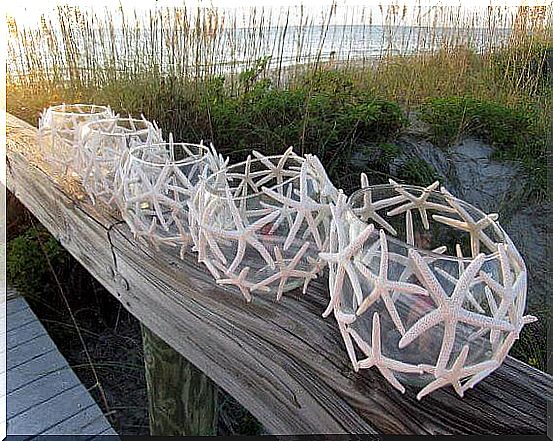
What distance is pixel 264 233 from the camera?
1.56 ft

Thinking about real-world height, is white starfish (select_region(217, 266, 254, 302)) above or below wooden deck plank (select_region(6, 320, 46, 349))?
above

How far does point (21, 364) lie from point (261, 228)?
104cm

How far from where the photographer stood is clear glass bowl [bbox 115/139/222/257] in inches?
22.0

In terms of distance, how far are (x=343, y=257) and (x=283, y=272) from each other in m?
0.11

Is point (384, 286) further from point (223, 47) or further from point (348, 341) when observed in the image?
point (223, 47)

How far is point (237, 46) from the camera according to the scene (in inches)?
82.7

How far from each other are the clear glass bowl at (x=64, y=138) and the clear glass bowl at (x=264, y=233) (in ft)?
1.04

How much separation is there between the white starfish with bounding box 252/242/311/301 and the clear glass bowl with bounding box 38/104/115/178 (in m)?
0.37

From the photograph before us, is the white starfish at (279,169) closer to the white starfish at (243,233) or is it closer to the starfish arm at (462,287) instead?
the white starfish at (243,233)

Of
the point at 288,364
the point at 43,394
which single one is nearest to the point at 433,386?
the point at 288,364

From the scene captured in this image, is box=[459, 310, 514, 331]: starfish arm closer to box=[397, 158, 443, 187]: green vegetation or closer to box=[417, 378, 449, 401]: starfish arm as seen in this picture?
box=[417, 378, 449, 401]: starfish arm

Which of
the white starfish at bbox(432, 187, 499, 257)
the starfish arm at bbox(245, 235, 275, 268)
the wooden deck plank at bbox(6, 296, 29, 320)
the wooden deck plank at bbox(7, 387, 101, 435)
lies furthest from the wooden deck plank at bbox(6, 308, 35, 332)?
the white starfish at bbox(432, 187, 499, 257)

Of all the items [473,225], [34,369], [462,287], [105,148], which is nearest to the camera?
[462,287]

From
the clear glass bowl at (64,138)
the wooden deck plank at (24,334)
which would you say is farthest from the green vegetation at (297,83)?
the clear glass bowl at (64,138)
